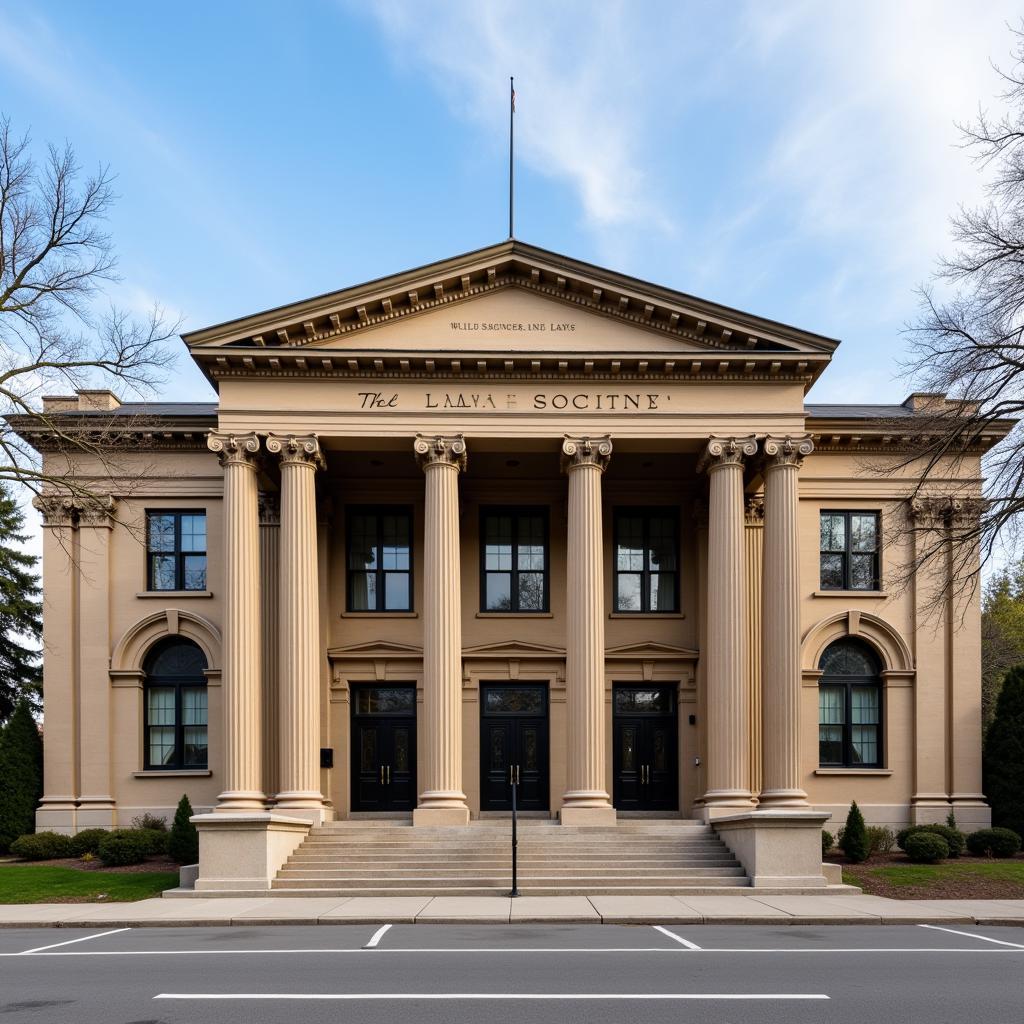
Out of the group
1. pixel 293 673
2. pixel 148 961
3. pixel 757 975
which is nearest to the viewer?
pixel 757 975

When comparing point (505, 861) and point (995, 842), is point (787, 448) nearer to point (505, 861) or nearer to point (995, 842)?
point (995, 842)

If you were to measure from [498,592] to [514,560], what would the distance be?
3.21ft

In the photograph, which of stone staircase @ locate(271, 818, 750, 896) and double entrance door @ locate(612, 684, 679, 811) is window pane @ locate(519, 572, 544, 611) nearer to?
double entrance door @ locate(612, 684, 679, 811)

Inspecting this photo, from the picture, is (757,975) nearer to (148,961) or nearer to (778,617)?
(148,961)

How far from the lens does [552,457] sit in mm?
28750

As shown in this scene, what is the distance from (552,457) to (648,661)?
6131 mm

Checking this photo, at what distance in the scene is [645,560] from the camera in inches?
1199

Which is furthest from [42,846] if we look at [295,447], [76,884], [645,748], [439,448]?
[645,748]

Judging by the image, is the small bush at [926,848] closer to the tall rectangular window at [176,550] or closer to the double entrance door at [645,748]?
the double entrance door at [645,748]

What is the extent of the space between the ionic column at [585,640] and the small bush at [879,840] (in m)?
7.16

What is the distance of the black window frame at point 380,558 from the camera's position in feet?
98.1

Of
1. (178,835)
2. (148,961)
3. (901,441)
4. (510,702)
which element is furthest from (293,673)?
(901,441)

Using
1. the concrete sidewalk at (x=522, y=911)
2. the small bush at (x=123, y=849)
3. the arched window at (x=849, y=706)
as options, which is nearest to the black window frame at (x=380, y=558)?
the small bush at (x=123, y=849)

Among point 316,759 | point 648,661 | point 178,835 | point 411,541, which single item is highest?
point 411,541
